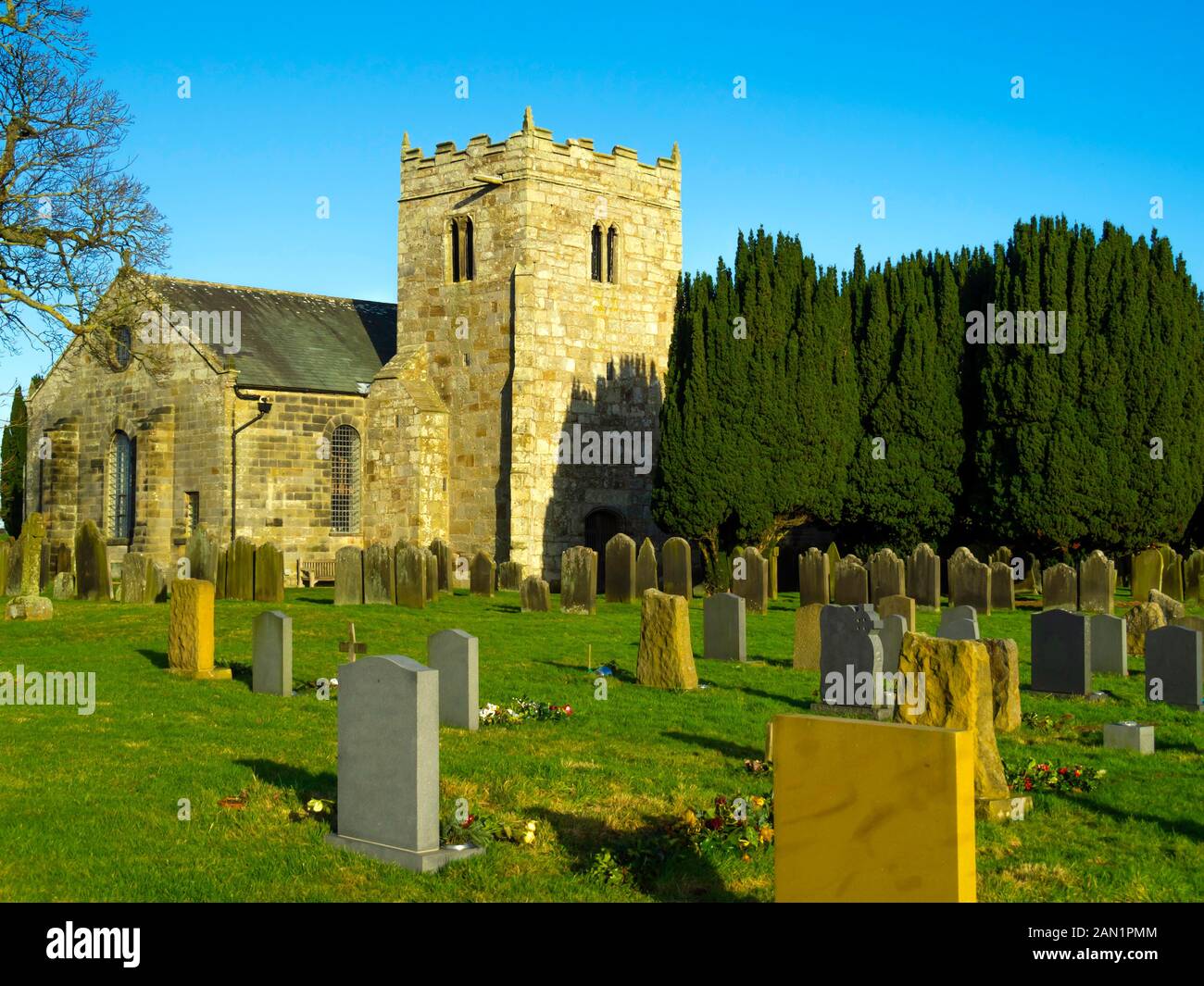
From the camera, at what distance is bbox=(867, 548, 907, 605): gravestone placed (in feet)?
81.5

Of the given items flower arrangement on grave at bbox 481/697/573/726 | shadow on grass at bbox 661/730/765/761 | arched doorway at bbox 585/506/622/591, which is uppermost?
arched doorway at bbox 585/506/622/591

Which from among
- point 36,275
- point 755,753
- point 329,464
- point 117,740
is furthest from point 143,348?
point 755,753

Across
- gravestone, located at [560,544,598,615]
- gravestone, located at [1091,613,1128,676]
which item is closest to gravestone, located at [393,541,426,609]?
gravestone, located at [560,544,598,615]

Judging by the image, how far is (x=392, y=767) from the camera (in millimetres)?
7895

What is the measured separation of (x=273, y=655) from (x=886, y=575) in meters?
14.2

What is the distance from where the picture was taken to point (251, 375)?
35250 millimetres

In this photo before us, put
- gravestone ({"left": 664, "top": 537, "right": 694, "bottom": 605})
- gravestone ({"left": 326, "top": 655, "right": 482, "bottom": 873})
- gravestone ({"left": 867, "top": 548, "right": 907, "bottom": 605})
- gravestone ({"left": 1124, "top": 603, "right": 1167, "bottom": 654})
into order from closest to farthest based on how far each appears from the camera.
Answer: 1. gravestone ({"left": 326, "top": 655, "right": 482, "bottom": 873})
2. gravestone ({"left": 1124, "top": 603, "right": 1167, "bottom": 654})
3. gravestone ({"left": 867, "top": 548, "right": 907, "bottom": 605})
4. gravestone ({"left": 664, "top": 537, "right": 694, "bottom": 605})

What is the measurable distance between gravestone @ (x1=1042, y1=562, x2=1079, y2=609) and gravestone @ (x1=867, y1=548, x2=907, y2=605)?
2.69m

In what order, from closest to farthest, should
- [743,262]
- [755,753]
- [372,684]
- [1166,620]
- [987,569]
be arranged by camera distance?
[372,684] < [755,753] < [1166,620] < [987,569] < [743,262]

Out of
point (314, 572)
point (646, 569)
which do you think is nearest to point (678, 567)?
point (646, 569)

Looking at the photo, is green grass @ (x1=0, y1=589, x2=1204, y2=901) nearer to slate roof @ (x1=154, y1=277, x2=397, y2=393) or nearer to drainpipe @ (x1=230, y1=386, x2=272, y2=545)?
drainpipe @ (x1=230, y1=386, x2=272, y2=545)

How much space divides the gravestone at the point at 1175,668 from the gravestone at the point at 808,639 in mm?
3766
